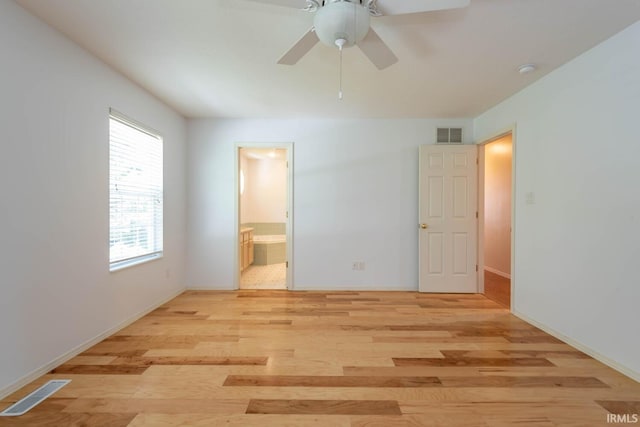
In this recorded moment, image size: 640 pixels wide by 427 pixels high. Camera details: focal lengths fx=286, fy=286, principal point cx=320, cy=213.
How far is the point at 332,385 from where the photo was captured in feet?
6.38

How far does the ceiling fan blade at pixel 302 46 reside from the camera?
1.83 metres

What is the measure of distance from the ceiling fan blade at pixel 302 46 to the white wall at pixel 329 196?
2.24 metres

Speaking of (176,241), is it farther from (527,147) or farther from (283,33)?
(527,147)

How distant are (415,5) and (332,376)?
2393 mm

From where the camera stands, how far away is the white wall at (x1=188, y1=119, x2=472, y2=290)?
426cm

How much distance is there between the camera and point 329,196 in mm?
4285

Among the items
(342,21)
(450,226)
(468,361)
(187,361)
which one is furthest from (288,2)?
A: (450,226)

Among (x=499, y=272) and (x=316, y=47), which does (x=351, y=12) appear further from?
(x=499, y=272)

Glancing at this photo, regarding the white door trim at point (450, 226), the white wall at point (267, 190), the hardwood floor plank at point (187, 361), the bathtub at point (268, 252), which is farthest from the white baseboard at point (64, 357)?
the white wall at point (267, 190)

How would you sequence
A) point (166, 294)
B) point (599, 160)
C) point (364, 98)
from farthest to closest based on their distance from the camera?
point (166, 294), point (364, 98), point (599, 160)

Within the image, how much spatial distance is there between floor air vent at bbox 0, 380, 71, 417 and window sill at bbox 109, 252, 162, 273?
1.02 metres

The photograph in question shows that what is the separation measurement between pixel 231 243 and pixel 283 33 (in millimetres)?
2965

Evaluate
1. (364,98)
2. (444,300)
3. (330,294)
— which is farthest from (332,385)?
(364,98)
